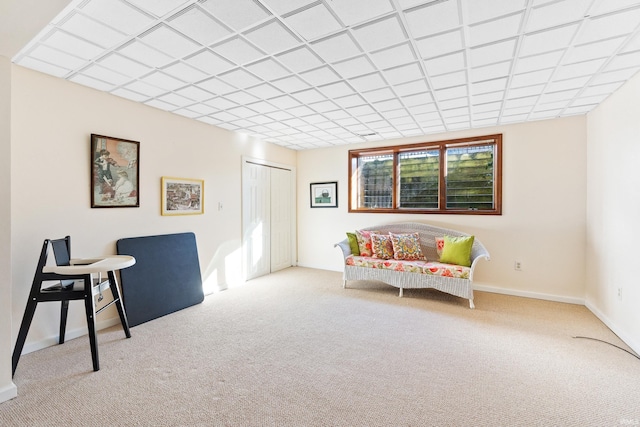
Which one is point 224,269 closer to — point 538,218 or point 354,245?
point 354,245

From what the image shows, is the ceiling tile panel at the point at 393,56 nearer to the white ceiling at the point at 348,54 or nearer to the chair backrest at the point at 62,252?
the white ceiling at the point at 348,54

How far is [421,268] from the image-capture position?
148 inches

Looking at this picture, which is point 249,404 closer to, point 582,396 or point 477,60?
point 582,396

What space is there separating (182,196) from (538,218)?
4.84 m

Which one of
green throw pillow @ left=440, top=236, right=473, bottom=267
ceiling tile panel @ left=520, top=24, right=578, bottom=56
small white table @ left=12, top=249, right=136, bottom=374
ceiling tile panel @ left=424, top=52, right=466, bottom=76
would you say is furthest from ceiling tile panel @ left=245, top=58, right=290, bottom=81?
green throw pillow @ left=440, top=236, right=473, bottom=267

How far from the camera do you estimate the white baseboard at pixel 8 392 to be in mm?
1824

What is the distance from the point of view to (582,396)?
1.87 meters

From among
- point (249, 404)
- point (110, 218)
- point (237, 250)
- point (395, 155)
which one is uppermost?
point (395, 155)

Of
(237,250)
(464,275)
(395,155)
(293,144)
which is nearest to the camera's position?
(464,275)

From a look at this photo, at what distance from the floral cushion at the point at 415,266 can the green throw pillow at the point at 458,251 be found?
0.13 metres

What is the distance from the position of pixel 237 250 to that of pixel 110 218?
6.17 feet

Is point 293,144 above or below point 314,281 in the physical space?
above

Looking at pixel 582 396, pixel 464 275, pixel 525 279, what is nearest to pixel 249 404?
pixel 582 396

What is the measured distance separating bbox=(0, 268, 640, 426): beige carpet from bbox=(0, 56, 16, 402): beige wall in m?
0.18
